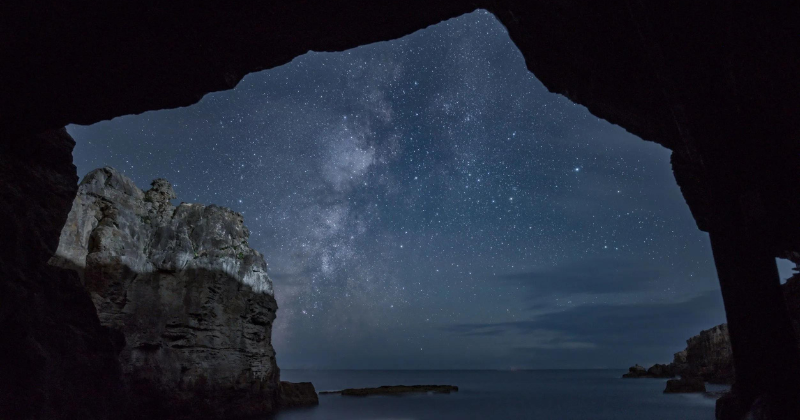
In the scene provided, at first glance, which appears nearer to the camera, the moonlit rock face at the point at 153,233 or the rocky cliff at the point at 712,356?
the moonlit rock face at the point at 153,233

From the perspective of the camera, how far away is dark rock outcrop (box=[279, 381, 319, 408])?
41.5m

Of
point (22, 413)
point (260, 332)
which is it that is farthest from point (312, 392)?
point (22, 413)

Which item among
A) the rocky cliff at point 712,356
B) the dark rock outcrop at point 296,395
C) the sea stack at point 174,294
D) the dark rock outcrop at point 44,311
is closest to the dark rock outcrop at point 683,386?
the rocky cliff at point 712,356

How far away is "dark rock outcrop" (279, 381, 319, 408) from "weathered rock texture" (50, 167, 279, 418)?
6.20m

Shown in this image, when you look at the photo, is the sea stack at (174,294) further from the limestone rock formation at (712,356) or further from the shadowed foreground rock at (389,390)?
the limestone rock formation at (712,356)

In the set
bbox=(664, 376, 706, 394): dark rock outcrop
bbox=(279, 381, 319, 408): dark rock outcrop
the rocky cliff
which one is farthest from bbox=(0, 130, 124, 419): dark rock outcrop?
the rocky cliff

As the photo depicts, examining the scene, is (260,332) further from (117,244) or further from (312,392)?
(312,392)

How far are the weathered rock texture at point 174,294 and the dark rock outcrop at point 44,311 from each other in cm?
1985

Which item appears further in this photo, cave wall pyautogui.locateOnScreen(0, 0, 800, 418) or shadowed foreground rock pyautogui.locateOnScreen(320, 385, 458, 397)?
shadowed foreground rock pyautogui.locateOnScreen(320, 385, 458, 397)

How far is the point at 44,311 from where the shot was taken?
7461mm

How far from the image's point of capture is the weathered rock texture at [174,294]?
25.6 metres

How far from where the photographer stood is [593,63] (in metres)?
9.41

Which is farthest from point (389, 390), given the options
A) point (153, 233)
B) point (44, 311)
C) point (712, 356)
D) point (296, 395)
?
point (44, 311)

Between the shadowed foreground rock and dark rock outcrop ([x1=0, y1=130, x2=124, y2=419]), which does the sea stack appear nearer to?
dark rock outcrop ([x1=0, y1=130, x2=124, y2=419])
